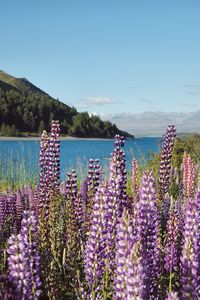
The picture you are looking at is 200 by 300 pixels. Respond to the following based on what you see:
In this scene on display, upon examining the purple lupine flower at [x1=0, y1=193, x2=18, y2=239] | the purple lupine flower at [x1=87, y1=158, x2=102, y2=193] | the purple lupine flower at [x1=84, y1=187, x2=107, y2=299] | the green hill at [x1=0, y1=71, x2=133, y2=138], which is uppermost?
the green hill at [x1=0, y1=71, x2=133, y2=138]

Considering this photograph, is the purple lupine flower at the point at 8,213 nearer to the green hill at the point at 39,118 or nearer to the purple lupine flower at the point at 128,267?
the purple lupine flower at the point at 128,267

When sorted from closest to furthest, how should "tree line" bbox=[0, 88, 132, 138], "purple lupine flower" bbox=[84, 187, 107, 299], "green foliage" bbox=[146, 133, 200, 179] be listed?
1. "purple lupine flower" bbox=[84, 187, 107, 299]
2. "green foliage" bbox=[146, 133, 200, 179]
3. "tree line" bbox=[0, 88, 132, 138]

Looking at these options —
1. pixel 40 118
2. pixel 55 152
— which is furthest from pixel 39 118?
pixel 55 152

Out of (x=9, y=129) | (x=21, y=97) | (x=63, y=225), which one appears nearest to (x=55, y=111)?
(x=21, y=97)

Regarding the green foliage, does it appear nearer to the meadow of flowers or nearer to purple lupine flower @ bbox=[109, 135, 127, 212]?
the meadow of flowers

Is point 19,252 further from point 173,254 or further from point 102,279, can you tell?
point 173,254

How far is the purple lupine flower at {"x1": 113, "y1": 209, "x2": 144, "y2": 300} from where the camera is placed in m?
3.04

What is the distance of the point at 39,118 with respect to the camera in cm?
17550

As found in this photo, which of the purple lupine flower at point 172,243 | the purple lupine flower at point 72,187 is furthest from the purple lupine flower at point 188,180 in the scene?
the purple lupine flower at point 172,243

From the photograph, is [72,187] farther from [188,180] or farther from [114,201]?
[188,180]

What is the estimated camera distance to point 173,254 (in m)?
5.25

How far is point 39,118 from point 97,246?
17269 cm

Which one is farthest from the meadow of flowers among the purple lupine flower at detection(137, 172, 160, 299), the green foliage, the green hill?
the green hill

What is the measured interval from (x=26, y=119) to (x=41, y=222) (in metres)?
162
